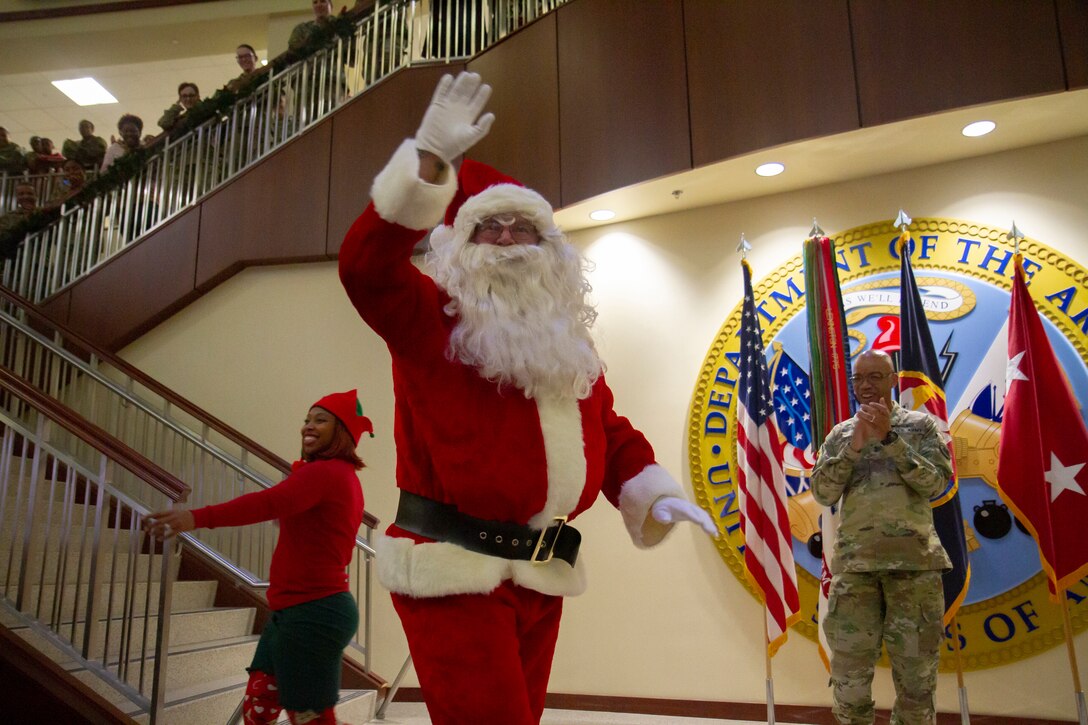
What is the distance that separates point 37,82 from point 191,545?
957 centimetres

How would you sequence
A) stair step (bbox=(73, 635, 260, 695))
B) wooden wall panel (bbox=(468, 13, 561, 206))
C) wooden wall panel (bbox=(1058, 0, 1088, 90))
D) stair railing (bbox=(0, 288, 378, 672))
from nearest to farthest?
stair step (bbox=(73, 635, 260, 695)) < wooden wall panel (bbox=(1058, 0, 1088, 90)) < stair railing (bbox=(0, 288, 378, 672)) < wooden wall panel (bbox=(468, 13, 561, 206))

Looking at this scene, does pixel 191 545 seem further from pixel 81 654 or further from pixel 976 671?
pixel 976 671

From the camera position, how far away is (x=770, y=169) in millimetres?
4840

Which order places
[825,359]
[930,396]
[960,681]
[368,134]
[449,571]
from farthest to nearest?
[368,134] < [825,359] < [930,396] < [960,681] < [449,571]

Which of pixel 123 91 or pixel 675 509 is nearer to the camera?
pixel 675 509

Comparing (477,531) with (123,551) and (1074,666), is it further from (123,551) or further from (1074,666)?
(123,551)

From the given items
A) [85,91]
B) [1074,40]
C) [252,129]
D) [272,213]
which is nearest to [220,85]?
[85,91]

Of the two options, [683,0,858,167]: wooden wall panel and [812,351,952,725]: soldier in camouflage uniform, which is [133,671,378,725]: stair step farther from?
[683,0,858,167]: wooden wall panel

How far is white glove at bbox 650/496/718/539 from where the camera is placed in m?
1.74

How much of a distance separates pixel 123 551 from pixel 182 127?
377 cm

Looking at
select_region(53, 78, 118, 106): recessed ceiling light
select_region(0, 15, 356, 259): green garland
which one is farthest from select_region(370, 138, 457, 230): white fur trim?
select_region(53, 78, 118, 106): recessed ceiling light

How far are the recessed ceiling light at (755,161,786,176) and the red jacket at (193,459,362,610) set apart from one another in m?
3.20

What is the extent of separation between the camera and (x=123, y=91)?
11.0 meters

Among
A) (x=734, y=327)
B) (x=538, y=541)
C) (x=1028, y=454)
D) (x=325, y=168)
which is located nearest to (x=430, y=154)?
(x=538, y=541)
